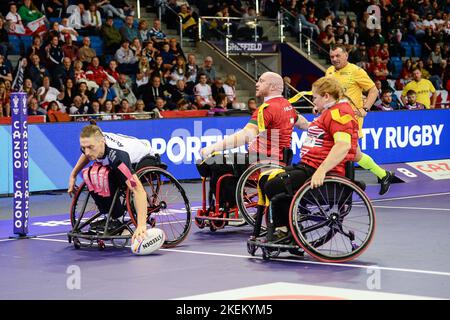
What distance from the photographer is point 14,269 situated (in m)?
8.74

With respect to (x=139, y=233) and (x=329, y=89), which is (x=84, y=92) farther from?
(x=329, y=89)

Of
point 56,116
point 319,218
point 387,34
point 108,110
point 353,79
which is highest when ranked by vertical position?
point 387,34

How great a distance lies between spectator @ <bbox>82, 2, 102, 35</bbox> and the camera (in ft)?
70.1

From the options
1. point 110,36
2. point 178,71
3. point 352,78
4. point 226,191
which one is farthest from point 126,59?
point 226,191

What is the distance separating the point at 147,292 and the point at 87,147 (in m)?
2.58

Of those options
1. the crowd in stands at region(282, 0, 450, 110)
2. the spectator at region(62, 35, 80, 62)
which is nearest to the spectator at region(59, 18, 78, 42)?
the spectator at region(62, 35, 80, 62)

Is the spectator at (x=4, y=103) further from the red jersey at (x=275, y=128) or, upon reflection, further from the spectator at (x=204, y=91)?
the red jersey at (x=275, y=128)

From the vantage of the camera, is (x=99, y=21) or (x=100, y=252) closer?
(x=100, y=252)

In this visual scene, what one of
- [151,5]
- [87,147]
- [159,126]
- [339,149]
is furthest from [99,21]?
[339,149]

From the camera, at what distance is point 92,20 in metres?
21.5

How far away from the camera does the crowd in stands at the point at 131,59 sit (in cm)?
1841

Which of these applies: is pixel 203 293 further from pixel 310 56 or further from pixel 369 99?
pixel 310 56

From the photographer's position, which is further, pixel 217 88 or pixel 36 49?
pixel 217 88

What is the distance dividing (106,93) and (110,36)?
250cm
